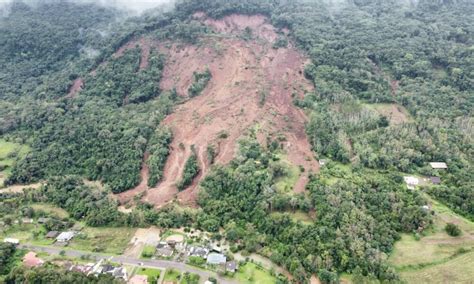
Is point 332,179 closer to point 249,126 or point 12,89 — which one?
point 249,126

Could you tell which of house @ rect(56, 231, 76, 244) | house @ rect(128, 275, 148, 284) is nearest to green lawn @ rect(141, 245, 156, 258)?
house @ rect(128, 275, 148, 284)

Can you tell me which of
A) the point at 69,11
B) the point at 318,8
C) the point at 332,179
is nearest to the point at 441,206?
the point at 332,179

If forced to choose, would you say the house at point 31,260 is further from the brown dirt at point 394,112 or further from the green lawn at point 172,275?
the brown dirt at point 394,112

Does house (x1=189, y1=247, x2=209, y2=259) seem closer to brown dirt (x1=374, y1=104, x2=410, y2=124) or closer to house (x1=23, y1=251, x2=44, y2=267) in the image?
house (x1=23, y1=251, x2=44, y2=267)

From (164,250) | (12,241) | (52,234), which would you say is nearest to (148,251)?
(164,250)

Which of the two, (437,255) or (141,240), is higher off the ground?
(437,255)

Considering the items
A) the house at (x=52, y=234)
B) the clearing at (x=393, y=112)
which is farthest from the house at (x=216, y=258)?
the clearing at (x=393, y=112)

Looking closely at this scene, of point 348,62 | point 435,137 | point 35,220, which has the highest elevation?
point 348,62

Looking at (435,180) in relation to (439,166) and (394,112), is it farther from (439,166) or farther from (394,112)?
(394,112)
